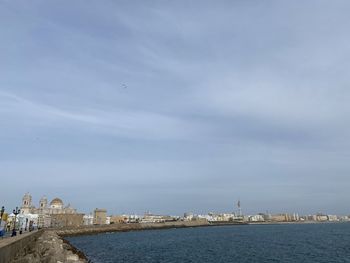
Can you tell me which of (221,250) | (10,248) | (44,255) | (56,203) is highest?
(56,203)

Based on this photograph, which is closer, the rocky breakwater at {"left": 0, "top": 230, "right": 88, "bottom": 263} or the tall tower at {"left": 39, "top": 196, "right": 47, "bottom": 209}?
the rocky breakwater at {"left": 0, "top": 230, "right": 88, "bottom": 263}

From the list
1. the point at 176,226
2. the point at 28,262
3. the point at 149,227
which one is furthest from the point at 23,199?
the point at 28,262

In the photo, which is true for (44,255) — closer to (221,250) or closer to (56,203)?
(221,250)

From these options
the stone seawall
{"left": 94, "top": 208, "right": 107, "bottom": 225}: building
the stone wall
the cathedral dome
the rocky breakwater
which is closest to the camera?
the stone wall

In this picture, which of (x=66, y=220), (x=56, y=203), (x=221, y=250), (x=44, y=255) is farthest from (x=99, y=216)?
(x=44, y=255)

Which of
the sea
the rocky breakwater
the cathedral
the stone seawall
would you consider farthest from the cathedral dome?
the rocky breakwater

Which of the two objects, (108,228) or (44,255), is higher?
(108,228)

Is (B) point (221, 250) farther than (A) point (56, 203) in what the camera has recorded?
No

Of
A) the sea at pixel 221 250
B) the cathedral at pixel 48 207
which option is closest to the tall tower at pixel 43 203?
the cathedral at pixel 48 207

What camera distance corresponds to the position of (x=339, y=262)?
35.5 meters

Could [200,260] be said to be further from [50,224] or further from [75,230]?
[50,224]

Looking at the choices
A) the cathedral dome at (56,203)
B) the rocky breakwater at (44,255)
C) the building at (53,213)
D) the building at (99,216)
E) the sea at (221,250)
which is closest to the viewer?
the rocky breakwater at (44,255)

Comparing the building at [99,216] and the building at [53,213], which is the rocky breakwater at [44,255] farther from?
the building at [99,216]

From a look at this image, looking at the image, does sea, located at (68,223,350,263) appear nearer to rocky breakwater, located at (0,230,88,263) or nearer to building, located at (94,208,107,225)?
rocky breakwater, located at (0,230,88,263)
